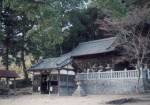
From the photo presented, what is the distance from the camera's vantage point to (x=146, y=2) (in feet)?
62.5

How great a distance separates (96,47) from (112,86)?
7.17 m

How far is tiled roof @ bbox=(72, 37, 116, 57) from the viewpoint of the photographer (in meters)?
33.5

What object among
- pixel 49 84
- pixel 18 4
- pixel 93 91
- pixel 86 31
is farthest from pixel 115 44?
pixel 18 4

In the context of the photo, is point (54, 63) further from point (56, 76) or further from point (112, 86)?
point (112, 86)

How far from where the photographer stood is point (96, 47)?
119ft

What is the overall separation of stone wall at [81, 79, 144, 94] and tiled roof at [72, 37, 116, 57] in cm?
369

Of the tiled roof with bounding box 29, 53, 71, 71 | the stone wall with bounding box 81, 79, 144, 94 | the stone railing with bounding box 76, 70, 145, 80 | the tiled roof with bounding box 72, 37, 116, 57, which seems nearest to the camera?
the stone wall with bounding box 81, 79, 144, 94

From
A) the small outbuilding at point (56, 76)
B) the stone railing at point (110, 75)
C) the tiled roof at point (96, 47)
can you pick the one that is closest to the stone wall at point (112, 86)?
the stone railing at point (110, 75)

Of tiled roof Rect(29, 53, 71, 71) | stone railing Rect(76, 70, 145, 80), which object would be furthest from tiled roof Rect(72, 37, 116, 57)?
tiled roof Rect(29, 53, 71, 71)

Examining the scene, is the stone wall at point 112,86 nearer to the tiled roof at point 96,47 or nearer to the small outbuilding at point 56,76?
the small outbuilding at point 56,76

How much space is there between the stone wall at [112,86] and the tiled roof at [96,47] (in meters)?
3.69

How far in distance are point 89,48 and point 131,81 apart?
9.98 meters

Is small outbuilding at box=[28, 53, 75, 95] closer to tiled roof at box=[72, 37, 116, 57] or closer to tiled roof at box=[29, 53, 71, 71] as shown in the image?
tiled roof at box=[29, 53, 71, 71]

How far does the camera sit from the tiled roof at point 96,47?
33537mm
